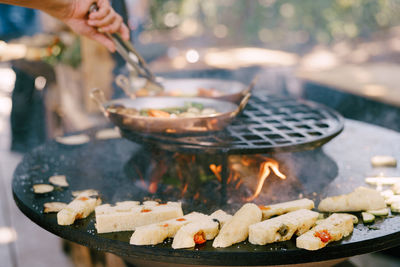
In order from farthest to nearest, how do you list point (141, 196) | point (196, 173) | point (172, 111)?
1. point (196, 173)
2. point (172, 111)
3. point (141, 196)

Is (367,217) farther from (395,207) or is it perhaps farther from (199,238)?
(199,238)

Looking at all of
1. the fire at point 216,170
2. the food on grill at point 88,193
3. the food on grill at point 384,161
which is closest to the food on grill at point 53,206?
the food on grill at point 88,193

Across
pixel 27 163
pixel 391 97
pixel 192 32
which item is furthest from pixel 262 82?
pixel 192 32

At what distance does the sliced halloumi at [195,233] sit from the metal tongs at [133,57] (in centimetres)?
112

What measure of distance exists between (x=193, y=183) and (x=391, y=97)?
7.63ft

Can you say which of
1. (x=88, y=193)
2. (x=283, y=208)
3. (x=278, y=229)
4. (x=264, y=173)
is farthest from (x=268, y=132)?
(x=88, y=193)

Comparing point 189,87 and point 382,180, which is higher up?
point 189,87

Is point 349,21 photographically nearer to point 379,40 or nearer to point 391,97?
point 379,40

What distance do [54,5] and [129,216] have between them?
3.66 feet

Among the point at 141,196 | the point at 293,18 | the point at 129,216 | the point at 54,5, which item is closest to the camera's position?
the point at 129,216

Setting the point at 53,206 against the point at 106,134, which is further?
the point at 106,134

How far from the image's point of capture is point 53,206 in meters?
1.91

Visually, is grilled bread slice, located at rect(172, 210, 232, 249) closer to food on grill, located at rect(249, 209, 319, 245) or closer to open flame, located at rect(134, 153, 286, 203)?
food on grill, located at rect(249, 209, 319, 245)

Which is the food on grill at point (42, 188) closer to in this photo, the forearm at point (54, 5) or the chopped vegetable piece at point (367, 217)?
the forearm at point (54, 5)
